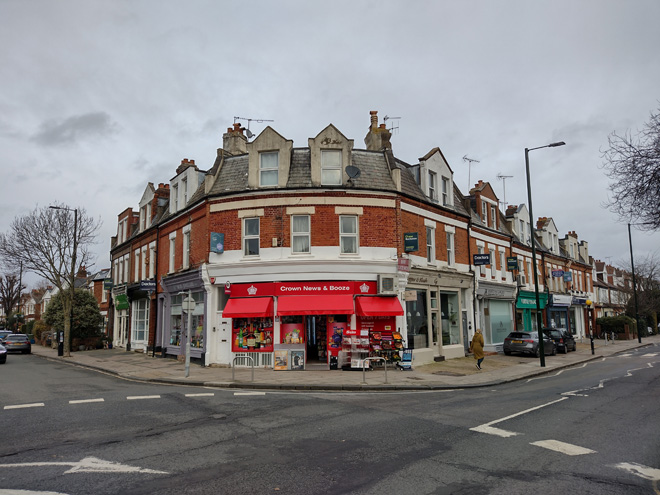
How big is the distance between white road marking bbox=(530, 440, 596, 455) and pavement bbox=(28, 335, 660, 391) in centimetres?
692

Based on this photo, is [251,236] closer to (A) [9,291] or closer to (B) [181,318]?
(B) [181,318]

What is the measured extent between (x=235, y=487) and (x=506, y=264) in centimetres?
2867

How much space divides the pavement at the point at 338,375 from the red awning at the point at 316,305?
2340mm

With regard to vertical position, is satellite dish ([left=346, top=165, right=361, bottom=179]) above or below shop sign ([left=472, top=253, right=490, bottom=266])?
above

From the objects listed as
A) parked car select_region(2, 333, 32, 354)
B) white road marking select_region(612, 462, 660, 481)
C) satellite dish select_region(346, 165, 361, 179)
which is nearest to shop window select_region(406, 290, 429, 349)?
satellite dish select_region(346, 165, 361, 179)

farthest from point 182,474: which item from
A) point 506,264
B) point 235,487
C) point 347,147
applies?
point 506,264

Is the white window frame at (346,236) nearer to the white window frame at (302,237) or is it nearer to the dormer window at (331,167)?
the white window frame at (302,237)

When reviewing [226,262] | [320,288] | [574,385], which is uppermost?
[226,262]

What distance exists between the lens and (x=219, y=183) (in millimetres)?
21156

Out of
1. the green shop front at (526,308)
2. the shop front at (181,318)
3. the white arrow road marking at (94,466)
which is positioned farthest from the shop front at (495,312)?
the white arrow road marking at (94,466)

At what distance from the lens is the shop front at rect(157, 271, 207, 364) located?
827 inches

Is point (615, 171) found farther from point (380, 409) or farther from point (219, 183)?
point (219, 183)

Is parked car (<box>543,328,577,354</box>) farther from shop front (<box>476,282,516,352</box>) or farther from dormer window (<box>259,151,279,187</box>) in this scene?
dormer window (<box>259,151,279,187</box>)

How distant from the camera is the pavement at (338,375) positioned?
1458cm
